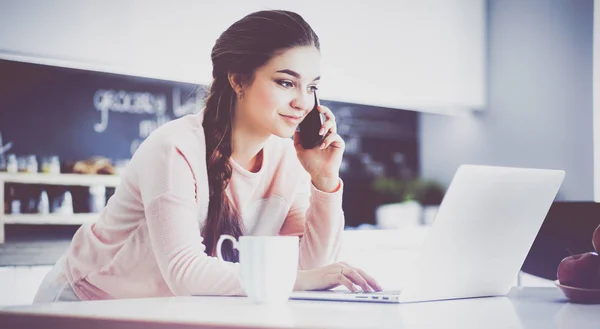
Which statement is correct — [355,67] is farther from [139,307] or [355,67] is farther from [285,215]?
[139,307]

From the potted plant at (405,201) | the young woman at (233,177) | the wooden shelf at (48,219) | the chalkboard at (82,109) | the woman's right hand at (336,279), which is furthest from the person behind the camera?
the potted plant at (405,201)

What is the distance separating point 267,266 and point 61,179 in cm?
227

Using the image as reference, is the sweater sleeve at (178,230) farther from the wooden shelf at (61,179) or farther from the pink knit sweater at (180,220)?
the wooden shelf at (61,179)

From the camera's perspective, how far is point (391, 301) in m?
1.02

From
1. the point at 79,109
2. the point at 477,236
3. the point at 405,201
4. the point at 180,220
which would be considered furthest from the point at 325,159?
the point at 405,201

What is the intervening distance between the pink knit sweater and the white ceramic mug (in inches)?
6.6

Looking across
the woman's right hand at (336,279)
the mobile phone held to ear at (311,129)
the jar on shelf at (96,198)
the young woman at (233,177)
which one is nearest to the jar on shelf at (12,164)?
the jar on shelf at (96,198)

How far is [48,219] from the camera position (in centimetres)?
294

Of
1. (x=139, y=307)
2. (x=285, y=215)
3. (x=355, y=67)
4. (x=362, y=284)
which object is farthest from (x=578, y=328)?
(x=355, y=67)

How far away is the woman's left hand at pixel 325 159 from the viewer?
1.62 meters

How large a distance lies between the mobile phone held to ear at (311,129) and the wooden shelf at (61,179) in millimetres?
1662

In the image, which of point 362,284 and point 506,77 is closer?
point 362,284

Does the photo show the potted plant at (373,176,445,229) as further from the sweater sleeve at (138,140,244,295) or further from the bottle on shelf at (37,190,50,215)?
the sweater sleeve at (138,140,244,295)

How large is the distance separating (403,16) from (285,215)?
8.42 ft
